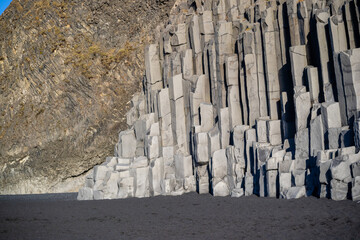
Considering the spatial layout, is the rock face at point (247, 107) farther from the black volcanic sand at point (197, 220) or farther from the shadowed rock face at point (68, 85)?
the shadowed rock face at point (68, 85)

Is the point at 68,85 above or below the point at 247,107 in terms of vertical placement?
above

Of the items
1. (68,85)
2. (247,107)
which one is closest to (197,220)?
(247,107)

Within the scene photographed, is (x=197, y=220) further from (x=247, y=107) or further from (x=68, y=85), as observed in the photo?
(x=68, y=85)

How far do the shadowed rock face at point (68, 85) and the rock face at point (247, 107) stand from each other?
16.5ft

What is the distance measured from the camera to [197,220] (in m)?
16.6

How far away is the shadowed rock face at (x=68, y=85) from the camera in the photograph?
36.9 m

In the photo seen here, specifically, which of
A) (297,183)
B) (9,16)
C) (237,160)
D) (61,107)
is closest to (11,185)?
(61,107)

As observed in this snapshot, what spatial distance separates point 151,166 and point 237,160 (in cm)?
590

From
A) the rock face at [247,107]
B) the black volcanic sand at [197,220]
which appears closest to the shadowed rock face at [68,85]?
the rock face at [247,107]

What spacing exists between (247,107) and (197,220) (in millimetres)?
9950

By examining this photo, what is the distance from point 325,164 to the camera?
1734 centimetres

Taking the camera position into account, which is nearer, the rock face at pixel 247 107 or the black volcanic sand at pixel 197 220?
the black volcanic sand at pixel 197 220

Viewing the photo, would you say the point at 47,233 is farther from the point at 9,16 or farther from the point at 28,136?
the point at 9,16

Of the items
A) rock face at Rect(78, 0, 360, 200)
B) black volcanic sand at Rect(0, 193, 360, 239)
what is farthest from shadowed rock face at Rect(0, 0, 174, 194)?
black volcanic sand at Rect(0, 193, 360, 239)
